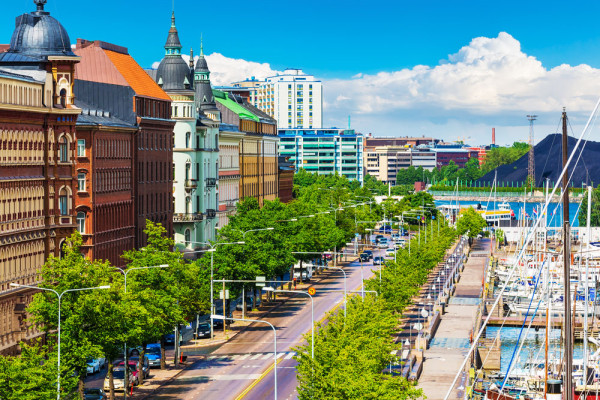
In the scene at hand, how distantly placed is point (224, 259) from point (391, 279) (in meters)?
17.4

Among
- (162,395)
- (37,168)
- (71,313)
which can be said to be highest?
(37,168)

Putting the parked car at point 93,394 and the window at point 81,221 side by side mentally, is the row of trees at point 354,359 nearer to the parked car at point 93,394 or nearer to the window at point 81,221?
the parked car at point 93,394

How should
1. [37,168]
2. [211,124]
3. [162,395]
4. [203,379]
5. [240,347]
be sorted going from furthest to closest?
[211,124] < [240,347] < [37,168] < [203,379] < [162,395]

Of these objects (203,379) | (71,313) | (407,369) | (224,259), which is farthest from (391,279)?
(71,313)

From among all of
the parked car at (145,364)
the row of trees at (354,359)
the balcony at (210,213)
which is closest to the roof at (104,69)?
the balcony at (210,213)

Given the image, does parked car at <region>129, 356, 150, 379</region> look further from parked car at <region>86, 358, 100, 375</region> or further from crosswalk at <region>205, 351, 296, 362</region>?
crosswalk at <region>205, 351, 296, 362</region>

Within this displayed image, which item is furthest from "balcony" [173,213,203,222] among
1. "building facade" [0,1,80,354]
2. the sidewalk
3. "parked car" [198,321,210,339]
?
"building facade" [0,1,80,354]

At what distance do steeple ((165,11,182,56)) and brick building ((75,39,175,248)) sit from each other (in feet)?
24.1

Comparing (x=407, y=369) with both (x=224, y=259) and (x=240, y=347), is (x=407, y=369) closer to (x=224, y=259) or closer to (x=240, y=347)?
(x=240, y=347)

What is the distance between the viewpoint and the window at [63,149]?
117 meters

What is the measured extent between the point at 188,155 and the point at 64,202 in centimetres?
5412

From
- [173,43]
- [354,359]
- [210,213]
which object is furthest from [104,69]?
[354,359]

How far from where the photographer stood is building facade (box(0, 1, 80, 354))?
341ft

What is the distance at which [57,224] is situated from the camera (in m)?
115
